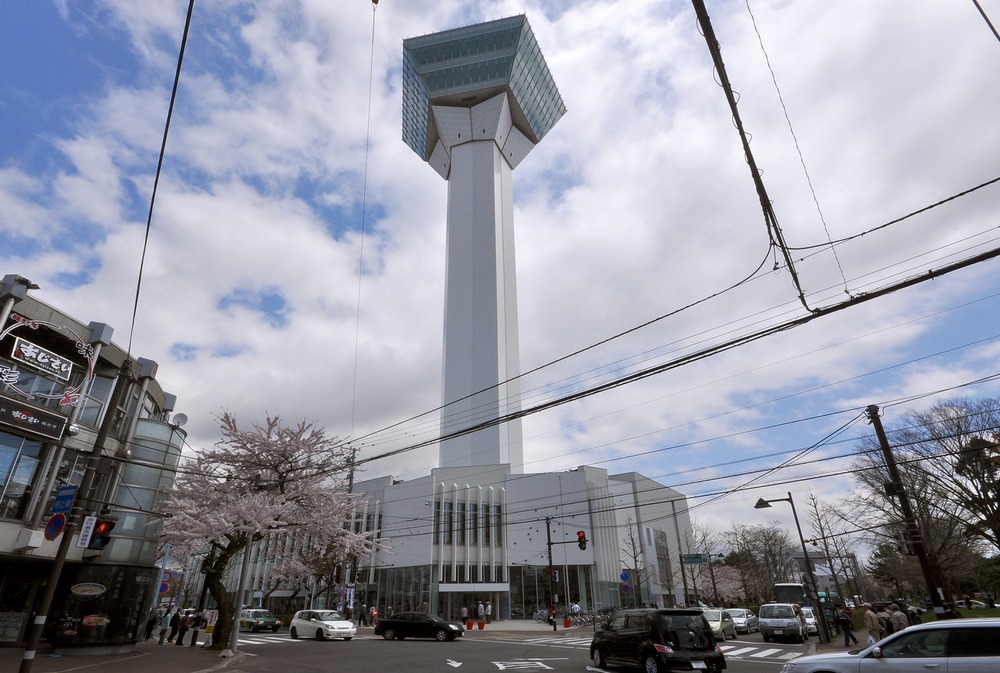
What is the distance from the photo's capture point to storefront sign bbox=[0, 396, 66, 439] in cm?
1700

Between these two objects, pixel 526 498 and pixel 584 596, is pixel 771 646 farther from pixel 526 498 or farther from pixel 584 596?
pixel 526 498

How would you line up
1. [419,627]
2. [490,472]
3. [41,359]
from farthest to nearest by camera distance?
1. [490,472]
2. [419,627]
3. [41,359]

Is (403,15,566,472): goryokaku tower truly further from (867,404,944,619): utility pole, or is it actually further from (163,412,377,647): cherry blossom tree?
(867,404,944,619): utility pole

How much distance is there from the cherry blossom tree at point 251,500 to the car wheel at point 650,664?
12928 mm

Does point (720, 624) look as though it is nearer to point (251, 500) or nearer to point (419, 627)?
point (419, 627)

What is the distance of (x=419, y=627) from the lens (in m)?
26.6

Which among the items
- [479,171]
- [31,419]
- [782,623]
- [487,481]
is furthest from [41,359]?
[479,171]

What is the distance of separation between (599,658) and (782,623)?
48.6ft

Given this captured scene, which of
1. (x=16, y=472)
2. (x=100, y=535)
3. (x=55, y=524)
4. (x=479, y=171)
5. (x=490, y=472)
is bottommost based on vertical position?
(x=100, y=535)

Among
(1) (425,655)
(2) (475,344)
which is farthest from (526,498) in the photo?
(1) (425,655)

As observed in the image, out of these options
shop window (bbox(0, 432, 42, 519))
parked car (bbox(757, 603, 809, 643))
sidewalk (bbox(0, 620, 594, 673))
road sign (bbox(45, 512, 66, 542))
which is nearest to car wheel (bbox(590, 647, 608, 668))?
sidewalk (bbox(0, 620, 594, 673))

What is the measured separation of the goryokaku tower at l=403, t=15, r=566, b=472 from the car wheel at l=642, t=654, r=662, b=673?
6328 centimetres

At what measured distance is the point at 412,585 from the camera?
53.8 metres

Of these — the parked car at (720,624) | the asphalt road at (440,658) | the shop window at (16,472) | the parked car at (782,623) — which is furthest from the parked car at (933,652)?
the shop window at (16,472)
